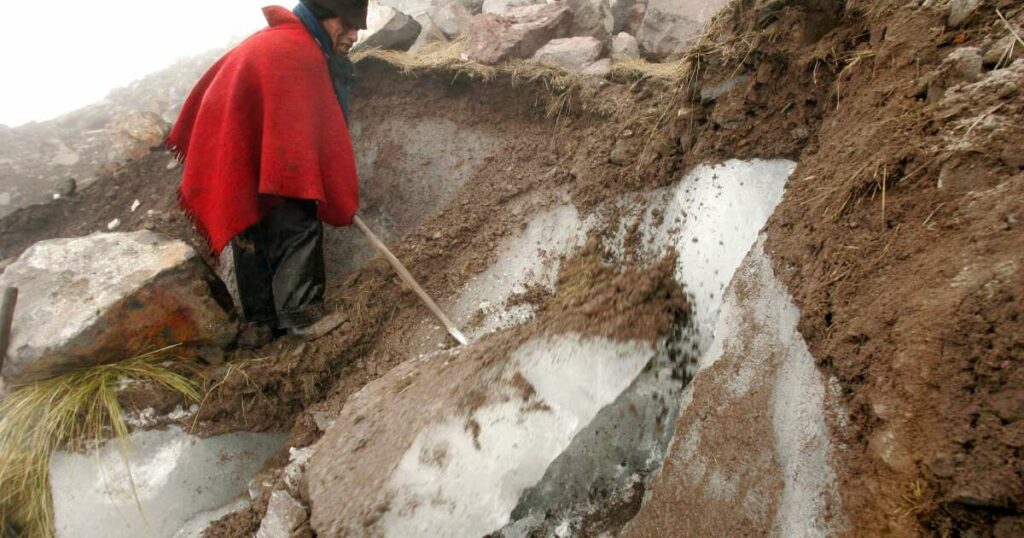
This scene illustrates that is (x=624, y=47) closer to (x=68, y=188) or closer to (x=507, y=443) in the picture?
(x=507, y=443)

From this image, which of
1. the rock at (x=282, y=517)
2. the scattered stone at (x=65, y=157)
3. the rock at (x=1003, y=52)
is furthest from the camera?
the scattered stone at (x=65, y=157)

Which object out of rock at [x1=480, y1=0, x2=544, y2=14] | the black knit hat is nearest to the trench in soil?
the black knit hat

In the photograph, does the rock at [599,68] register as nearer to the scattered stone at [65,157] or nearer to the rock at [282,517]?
the rock at [282,517]

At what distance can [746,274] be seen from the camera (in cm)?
185

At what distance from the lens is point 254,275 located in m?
2.89

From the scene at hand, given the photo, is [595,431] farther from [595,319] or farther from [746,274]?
[746,274]

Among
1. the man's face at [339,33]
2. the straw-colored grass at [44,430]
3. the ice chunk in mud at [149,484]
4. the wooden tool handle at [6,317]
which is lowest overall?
the ice chunk in mud at [149,484]

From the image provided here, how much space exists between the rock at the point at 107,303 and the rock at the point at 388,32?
2.19 metres

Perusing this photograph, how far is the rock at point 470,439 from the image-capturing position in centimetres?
160

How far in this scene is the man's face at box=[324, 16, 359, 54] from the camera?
289 cm

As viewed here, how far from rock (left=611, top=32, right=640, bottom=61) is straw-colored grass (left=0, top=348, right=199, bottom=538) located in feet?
11.8

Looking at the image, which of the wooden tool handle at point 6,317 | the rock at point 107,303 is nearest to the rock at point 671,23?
the rock at point 107,303

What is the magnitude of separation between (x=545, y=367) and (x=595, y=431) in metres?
0.26

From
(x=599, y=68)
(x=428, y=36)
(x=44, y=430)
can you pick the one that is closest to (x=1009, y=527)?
(x=599, y=68)
